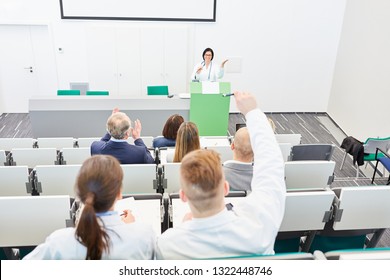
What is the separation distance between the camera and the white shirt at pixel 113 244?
1.29 meters

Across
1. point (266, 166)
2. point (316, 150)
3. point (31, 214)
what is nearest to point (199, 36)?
point (316, 150)

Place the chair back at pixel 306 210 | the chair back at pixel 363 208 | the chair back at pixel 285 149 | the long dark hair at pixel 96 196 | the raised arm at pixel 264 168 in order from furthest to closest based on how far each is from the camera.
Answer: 1. the chair back at pixel 285 149
2. the chair back at pixel 363 208
3. the chair back at pixel 306 210
4. the raised arm at pixel 264 168
5. the long dark hair at pixel 96 196

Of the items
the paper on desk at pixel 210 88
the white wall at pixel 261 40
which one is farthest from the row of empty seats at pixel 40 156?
the white wall at pixel 261 40

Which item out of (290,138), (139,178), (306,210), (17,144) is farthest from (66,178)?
(290,138)

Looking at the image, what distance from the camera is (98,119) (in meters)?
5.76

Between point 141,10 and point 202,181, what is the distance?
6.61m

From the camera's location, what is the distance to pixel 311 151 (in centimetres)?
420

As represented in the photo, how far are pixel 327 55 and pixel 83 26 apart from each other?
5461 mm

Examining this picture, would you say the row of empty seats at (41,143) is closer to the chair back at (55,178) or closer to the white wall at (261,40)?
the chair back at (55,178)

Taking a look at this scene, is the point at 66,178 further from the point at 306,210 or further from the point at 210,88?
the point at 210,88

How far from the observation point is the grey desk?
561 cm

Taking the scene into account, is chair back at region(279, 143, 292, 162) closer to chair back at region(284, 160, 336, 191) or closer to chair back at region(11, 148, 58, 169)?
chair back at region(284, 160, 336, 191)

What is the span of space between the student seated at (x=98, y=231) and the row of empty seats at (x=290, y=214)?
2.34 feet

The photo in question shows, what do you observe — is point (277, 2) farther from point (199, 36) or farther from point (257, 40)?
point (199, 36)
